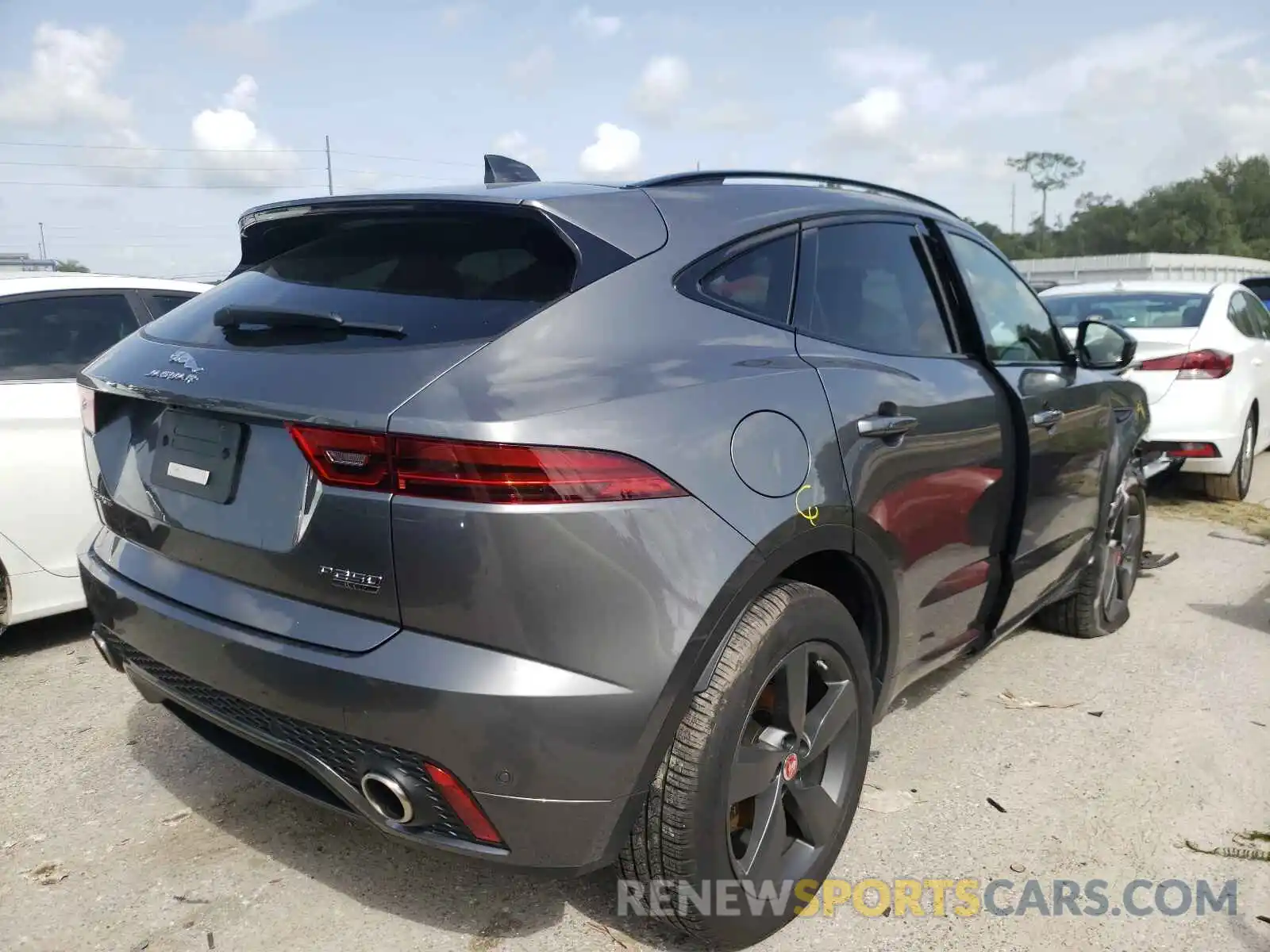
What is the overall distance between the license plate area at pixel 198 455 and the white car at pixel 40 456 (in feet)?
5.79

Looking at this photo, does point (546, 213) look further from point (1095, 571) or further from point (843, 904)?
point (1095, 571)

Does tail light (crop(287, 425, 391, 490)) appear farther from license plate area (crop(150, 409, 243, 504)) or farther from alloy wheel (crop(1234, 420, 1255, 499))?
alloy wheel (crop(1234, 420, 1255, 499))

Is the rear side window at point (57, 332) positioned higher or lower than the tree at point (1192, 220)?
lower

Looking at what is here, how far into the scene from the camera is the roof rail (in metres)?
2.46

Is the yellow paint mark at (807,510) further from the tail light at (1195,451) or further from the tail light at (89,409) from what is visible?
the tail light at (1195,451)

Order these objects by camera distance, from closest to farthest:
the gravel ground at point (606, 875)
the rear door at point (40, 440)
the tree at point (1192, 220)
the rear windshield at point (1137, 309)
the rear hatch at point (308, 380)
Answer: the rear hatch at point (308, 380) < the gravel ground at point (606, 875) < the rear door at point (40, 440) < the rear windshield at point (1137, 309) < the tree at point (1192, 220)

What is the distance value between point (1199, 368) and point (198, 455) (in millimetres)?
6401

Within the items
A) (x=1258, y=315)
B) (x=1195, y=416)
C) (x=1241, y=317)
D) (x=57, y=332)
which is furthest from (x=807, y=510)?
(x=1258, y=315)

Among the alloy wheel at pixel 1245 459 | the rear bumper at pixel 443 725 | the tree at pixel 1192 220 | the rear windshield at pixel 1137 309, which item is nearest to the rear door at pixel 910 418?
the rear bumper at pixel 443 725

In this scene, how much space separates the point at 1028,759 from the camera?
10.7ft

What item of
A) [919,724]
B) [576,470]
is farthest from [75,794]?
[919,724]

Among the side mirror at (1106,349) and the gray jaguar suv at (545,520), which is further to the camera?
the side mirror at (1106,349)

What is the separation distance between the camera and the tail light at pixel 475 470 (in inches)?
68.1

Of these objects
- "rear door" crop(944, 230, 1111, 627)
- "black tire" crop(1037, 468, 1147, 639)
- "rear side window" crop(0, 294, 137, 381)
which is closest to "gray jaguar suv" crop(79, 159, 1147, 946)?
"rear door" crop(944, 230, 1111, 627)
